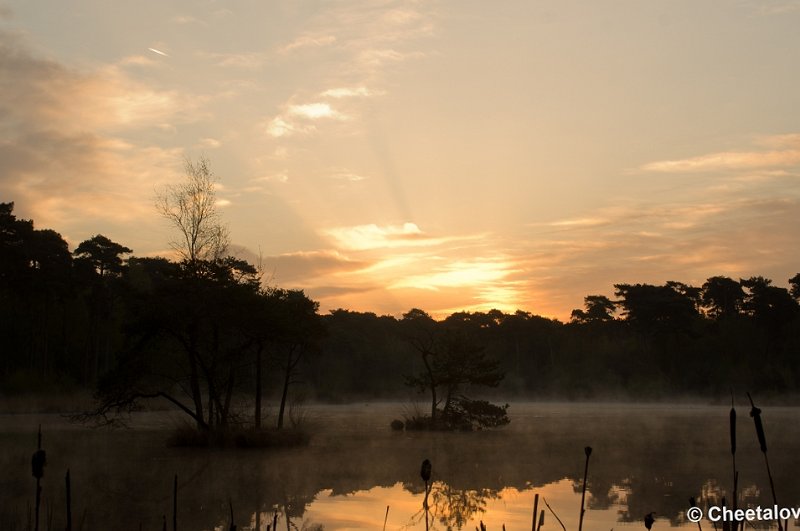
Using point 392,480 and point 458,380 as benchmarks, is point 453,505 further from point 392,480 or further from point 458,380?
point 458,380

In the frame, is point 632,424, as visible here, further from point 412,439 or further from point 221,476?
point 221,476

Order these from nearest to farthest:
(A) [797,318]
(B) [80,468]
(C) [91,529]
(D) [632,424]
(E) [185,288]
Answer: (C) [91,529] → (B) [80,468] → (E) [185,288] → (D) [632,424] → (A) [797,318]

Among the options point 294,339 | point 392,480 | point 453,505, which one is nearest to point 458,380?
point 294,339

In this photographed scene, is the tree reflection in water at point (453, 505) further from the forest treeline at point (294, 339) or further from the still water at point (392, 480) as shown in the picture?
the forest treeline at point (294, 339)

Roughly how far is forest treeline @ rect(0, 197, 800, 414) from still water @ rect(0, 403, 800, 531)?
3654 millimetres

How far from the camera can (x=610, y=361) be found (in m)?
82.3

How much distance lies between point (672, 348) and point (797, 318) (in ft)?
36.8

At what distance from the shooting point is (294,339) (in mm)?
29156

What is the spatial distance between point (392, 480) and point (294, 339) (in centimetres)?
1193

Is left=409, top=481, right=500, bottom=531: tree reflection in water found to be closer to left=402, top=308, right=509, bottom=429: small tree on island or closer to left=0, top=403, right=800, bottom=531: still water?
left=0, top=403, right=800, bottom=531: still water

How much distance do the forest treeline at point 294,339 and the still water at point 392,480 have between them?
12.0 feet

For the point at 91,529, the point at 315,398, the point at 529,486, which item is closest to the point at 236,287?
the point at 529,486

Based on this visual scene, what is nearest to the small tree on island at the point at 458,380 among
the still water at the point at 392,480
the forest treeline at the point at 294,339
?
the forest treeline at the point at 294,339

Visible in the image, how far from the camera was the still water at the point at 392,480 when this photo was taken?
1290 cm
